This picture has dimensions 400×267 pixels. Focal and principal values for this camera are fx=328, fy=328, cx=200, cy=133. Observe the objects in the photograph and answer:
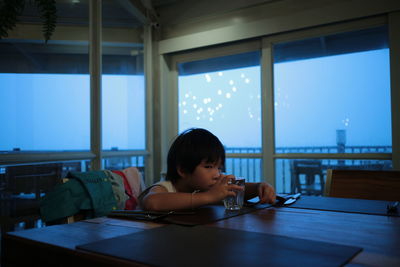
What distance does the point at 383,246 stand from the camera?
665 millimetres

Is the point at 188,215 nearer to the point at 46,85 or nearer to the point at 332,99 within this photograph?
the point at 46,85

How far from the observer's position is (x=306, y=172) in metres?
3.03

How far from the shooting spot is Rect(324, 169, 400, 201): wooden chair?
1487 millimetres

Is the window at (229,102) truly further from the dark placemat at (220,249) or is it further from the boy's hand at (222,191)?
the dark placemat at (220,249)

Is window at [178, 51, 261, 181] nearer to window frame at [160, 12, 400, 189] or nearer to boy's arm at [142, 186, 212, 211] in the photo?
window frame at [160, 12, 400, 189]

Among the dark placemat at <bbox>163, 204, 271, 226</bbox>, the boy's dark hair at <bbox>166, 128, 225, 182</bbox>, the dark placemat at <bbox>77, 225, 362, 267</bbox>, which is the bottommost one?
the dark placemat at <bbox>163, 204, 271, 226</bbox>

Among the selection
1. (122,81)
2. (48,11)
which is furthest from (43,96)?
(122,81)

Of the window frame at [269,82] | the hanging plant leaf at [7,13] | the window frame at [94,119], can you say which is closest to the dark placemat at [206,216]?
the hanging plant leaf at [7,13]

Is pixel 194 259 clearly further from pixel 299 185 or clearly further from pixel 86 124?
pixel 299 185

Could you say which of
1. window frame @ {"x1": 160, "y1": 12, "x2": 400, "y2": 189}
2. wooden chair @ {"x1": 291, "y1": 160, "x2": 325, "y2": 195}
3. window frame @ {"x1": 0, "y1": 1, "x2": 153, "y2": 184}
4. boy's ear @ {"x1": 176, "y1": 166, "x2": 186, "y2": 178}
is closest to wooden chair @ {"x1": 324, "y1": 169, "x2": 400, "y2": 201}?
boy's ear @ {"x1": 176, "y1": 166, "x2": 186, "y2": 178}

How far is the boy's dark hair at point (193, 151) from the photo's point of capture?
1.38 metres

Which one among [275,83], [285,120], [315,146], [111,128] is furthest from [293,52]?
[111,128]

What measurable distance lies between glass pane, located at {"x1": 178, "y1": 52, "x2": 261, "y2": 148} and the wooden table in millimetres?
2290

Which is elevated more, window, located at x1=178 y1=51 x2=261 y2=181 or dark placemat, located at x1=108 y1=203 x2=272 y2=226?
window, located at x1=178 y1=51 x2=261 y2=181
